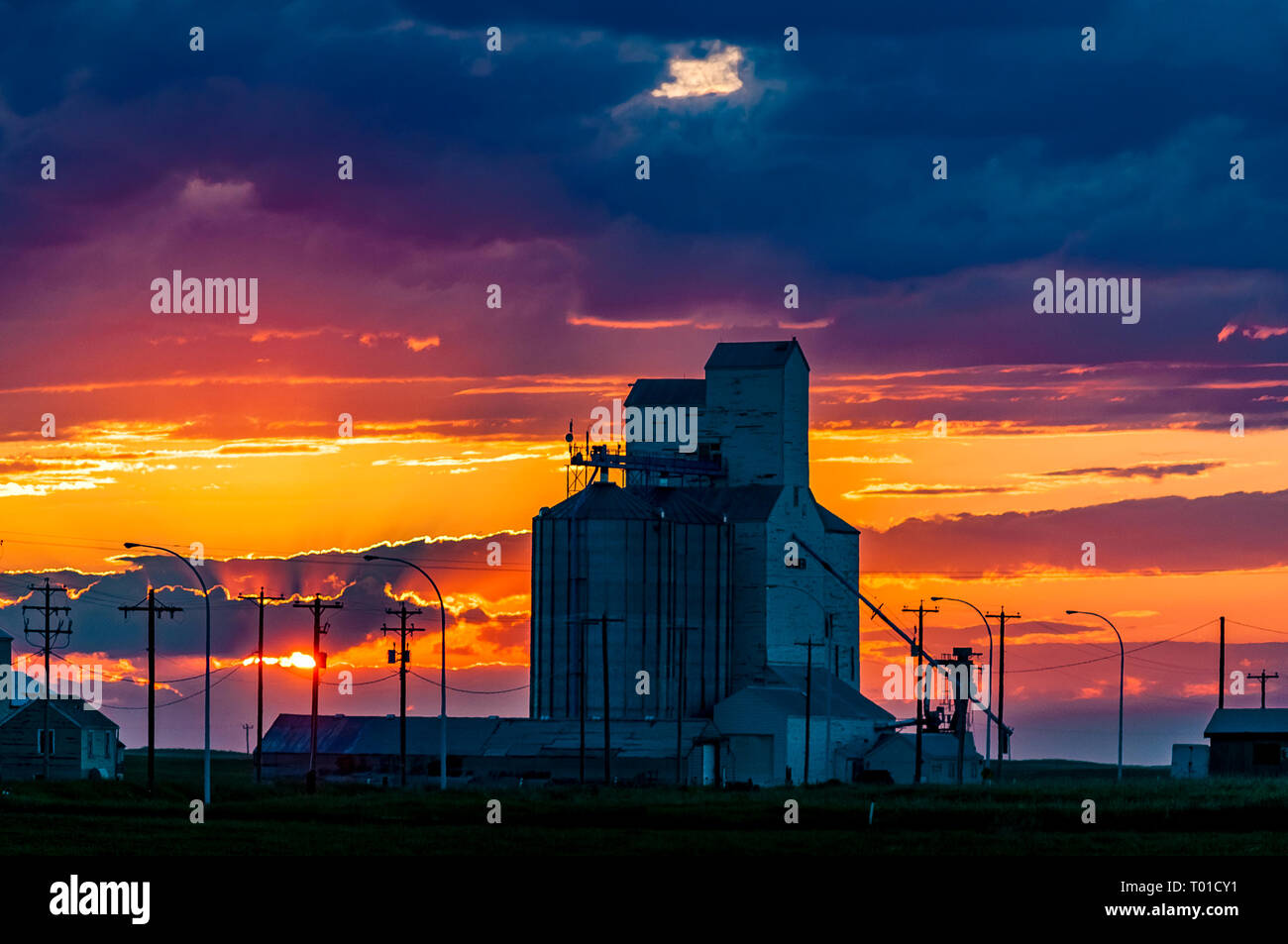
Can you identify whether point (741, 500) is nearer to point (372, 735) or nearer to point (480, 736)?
point (480, 736)

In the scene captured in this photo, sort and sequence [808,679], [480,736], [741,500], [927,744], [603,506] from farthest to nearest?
[741,500], [927,744], [603,506], [480,736], [808,679]

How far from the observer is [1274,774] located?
109500 millimetres

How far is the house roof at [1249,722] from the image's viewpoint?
4400 inches

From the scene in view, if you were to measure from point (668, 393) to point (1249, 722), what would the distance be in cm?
4356

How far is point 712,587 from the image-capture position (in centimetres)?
11938

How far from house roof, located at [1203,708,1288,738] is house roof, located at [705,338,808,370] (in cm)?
3532

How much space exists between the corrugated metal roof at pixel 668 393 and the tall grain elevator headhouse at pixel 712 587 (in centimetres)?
14

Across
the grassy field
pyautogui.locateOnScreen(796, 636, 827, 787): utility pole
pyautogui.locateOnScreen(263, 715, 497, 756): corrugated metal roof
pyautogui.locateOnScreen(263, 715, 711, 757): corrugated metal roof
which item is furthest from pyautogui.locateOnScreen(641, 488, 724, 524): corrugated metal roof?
the grassy field

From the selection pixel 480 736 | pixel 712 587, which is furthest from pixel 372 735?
pixel 712 587

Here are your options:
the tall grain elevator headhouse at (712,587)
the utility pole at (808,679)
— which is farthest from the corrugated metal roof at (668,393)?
the utility pole at (808,679)

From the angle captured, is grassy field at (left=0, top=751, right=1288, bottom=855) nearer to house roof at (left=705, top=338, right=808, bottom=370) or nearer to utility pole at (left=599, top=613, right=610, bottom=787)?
utility pole at (left=599, top=613, right=610, bottom=787)

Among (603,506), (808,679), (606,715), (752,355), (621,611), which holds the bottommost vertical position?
(606,715)
